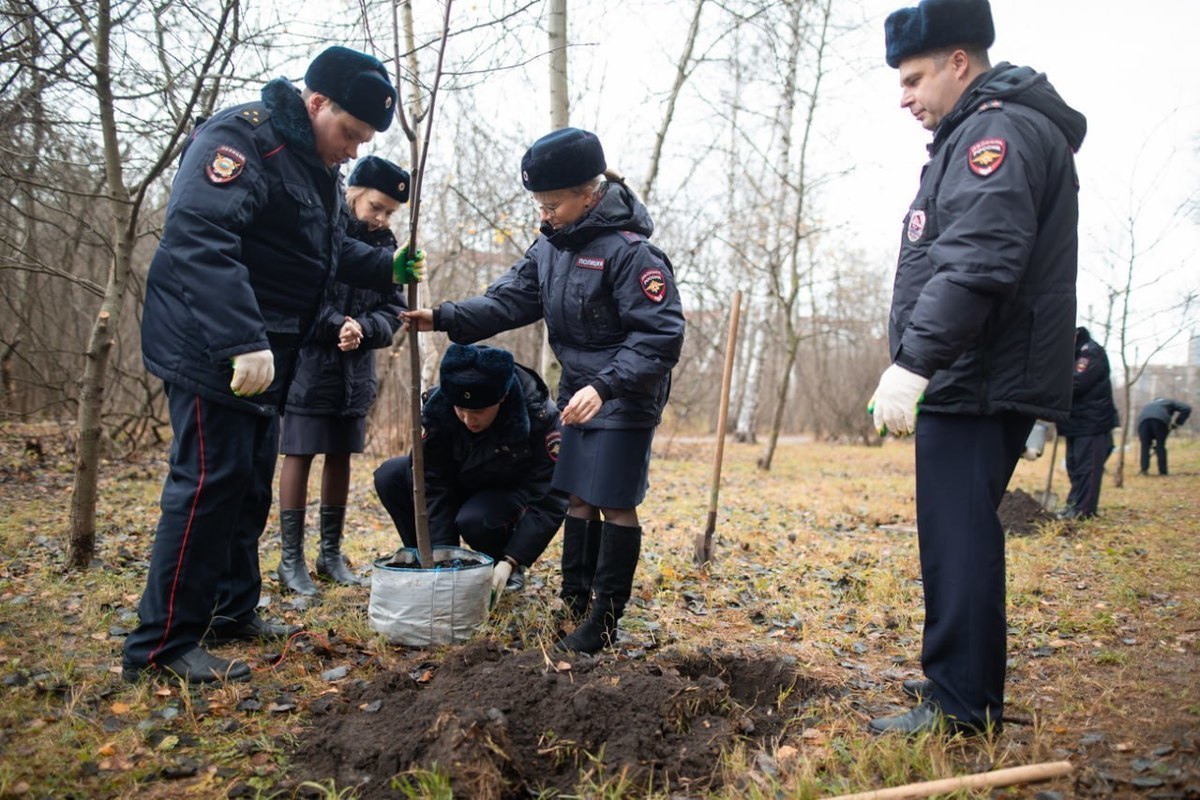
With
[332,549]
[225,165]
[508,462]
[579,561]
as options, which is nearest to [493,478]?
[508,462]

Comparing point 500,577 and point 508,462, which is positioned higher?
point 508,462

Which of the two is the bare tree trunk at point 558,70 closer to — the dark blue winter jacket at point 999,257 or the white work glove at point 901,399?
the dark blue winter jacket at point 999,257

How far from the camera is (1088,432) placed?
305 inches

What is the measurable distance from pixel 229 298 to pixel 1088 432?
798 cm

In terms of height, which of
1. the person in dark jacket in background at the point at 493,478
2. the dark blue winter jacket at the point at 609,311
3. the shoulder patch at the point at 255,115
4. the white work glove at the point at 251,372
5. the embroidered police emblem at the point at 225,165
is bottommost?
the person in dark jacket in background at the point at 493,478

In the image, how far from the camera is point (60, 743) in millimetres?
2234

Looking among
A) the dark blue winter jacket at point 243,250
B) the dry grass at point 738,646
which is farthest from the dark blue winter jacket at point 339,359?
the dry grass at point 738,646

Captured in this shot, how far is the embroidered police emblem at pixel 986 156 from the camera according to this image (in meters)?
2.12

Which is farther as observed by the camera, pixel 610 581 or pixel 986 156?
pixel 610 581

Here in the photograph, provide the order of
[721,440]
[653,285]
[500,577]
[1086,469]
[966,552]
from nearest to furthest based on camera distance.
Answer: [966,552] < [653,285] < [500,577] < [721,440] < [1086,469]

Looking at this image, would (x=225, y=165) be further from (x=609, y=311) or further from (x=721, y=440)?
(x=721, y=440)

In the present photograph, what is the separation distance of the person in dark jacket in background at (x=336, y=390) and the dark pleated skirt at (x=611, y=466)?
1413 mm

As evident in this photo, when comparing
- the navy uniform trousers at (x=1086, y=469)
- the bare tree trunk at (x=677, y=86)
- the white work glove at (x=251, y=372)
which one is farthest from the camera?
the bare tree trunk at (x=677, y=86)

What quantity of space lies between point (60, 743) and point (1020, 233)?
2998mm
